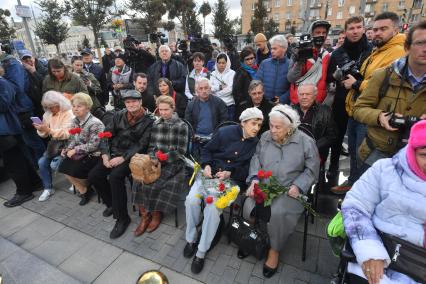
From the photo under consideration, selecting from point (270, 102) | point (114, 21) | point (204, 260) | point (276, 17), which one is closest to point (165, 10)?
point (114, 21)

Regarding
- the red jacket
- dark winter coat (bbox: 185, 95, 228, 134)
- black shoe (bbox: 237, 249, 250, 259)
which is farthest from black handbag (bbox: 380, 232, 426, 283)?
dark winter coat (bbox: 185, 95, 228, 134)

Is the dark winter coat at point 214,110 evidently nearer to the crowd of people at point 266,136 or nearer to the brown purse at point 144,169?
the crowd of people at point 266,136

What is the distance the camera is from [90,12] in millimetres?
16516

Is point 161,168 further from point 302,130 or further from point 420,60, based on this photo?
point 420,60

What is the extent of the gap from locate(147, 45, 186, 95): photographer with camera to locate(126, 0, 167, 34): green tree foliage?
18.0m

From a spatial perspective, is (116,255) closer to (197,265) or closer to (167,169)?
(197,265)

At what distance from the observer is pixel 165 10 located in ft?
77.6

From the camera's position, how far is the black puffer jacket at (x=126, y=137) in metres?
3.29

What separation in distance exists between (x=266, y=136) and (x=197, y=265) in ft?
4.90

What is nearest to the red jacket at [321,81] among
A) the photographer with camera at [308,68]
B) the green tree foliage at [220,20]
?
the photographer with camera at [308,68]

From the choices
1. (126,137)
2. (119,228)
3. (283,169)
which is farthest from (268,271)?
(126,137)

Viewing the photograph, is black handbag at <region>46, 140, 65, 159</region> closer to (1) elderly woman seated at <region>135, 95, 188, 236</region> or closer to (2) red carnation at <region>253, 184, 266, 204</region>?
(1) elderly woman seated at <region>135, 95, 188, 236</region>

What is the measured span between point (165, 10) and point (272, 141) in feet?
82.5

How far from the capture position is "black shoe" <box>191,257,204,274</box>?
2.42 m
